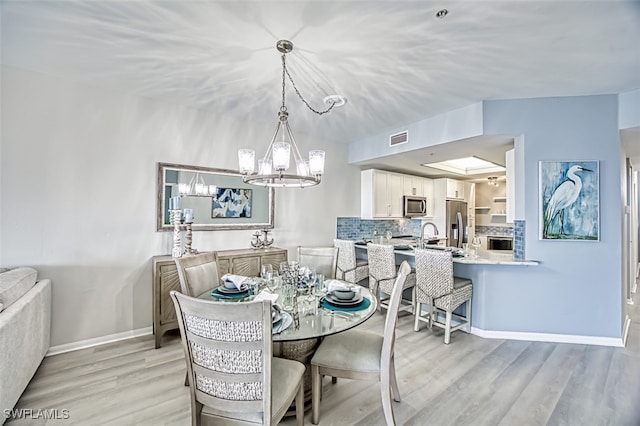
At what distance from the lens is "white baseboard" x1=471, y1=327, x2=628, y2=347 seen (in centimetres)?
310

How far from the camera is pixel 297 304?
83.2 inches

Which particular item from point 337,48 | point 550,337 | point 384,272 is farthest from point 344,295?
point 550,337

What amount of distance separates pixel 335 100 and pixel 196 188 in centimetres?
201

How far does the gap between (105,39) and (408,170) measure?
512cm

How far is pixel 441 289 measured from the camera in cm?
328

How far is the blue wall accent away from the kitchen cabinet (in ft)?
7.68

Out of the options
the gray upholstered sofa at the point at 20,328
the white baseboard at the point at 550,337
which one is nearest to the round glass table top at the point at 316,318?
the gray upholstered sofa at the point at 20,328

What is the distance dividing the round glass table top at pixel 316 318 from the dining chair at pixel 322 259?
87cm

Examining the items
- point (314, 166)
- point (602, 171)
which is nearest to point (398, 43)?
point (314, 166)

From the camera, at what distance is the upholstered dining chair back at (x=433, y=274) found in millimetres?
3223

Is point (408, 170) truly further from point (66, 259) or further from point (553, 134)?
point (66, 259)

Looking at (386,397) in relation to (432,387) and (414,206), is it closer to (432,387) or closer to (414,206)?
A: (432,387)

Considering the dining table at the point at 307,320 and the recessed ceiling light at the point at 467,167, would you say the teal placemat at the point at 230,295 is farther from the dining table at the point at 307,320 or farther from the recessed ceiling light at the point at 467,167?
the recessed ceiling light at the point at 467,167

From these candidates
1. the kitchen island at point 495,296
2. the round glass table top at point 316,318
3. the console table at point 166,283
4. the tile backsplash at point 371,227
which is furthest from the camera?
the tile backsplash at point 371,227
